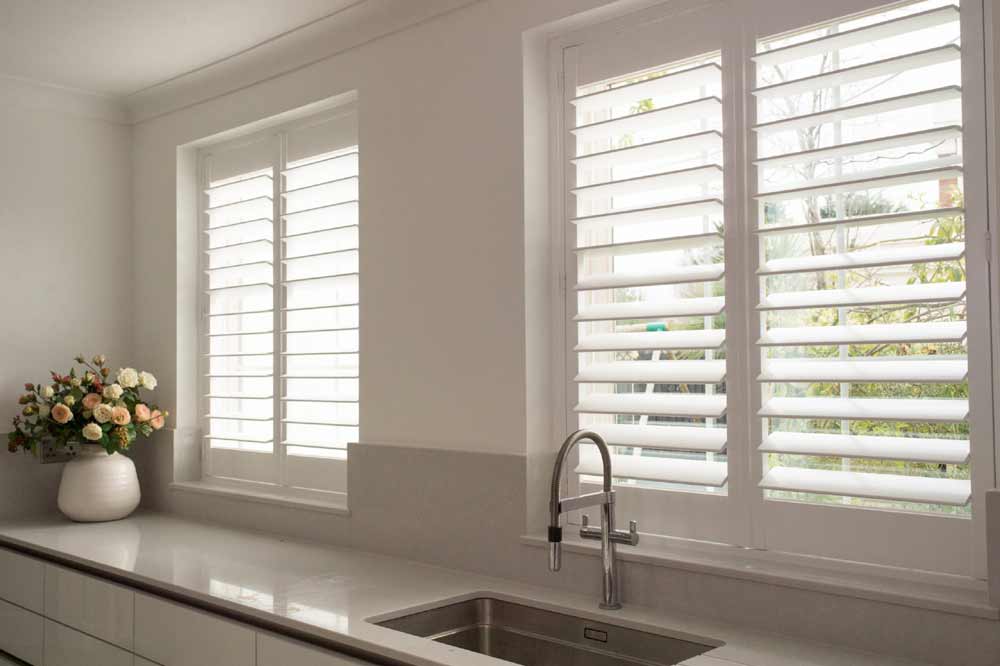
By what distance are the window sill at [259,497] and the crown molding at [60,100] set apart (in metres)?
1.64

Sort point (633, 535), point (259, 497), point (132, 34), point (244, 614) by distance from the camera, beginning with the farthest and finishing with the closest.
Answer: point (259, 497)
point (132, 34)
point (244, 614)
point (633, 535)

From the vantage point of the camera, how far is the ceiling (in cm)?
291

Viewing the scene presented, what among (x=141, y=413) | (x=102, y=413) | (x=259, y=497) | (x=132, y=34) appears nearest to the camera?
(x=132, y=34)

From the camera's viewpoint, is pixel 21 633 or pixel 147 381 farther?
pixel 147 381

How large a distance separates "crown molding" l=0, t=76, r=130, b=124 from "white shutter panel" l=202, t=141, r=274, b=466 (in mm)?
546

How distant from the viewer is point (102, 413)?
3.44 meters

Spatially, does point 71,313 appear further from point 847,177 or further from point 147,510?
point 847,177

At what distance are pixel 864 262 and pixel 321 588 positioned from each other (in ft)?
5.18

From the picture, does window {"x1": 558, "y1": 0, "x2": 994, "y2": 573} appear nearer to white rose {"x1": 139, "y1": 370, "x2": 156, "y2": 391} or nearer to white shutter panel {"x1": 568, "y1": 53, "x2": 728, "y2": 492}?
white shutter panel {"x1": 568, "y1": 53, "x2": 728, "y2": 492}

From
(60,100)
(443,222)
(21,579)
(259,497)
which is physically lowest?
(21,579)

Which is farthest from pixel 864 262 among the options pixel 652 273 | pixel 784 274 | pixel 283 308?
pixel 283 308

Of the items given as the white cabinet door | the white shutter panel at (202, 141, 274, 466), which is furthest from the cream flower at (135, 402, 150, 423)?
the white cabinet door

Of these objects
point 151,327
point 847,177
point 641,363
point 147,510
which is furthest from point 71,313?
point 847,177

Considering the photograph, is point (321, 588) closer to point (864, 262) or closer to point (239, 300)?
point (864, 262)
